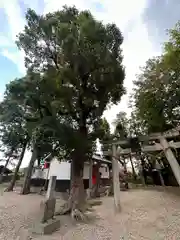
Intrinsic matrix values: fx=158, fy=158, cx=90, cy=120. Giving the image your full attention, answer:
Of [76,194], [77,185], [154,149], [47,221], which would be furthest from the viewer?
[77,185]

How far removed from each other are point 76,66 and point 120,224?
6383 mm

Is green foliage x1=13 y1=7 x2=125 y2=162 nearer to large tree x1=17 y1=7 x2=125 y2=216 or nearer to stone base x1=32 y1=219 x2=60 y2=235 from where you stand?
large tree x1=17 y1=7 x2=125 y2=216

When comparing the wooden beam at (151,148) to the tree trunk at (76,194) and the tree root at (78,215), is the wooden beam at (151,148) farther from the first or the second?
the tree root at (78,215)

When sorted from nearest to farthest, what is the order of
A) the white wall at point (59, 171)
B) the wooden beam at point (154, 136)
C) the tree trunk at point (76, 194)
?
1. the wooden beam at point (154, 136)
2. the tree trunk at point (76, 194)
3. the white wall at point (59, 171)

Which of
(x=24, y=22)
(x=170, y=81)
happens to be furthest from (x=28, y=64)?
(x=170, y=81)

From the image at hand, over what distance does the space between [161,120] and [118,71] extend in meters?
3.30

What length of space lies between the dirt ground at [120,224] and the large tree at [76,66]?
1445 millimetres

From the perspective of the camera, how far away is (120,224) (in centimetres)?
A: 522

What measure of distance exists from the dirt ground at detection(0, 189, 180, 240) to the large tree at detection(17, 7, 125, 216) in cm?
144

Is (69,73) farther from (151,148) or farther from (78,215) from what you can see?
(78,215)

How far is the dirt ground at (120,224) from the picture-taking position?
4531 mm

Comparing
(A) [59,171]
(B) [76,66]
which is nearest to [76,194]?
(B) [76,66]

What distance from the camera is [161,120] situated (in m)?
8.02

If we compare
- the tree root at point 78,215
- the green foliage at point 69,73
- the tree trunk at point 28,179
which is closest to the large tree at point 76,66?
the green foliage at point 69,73
